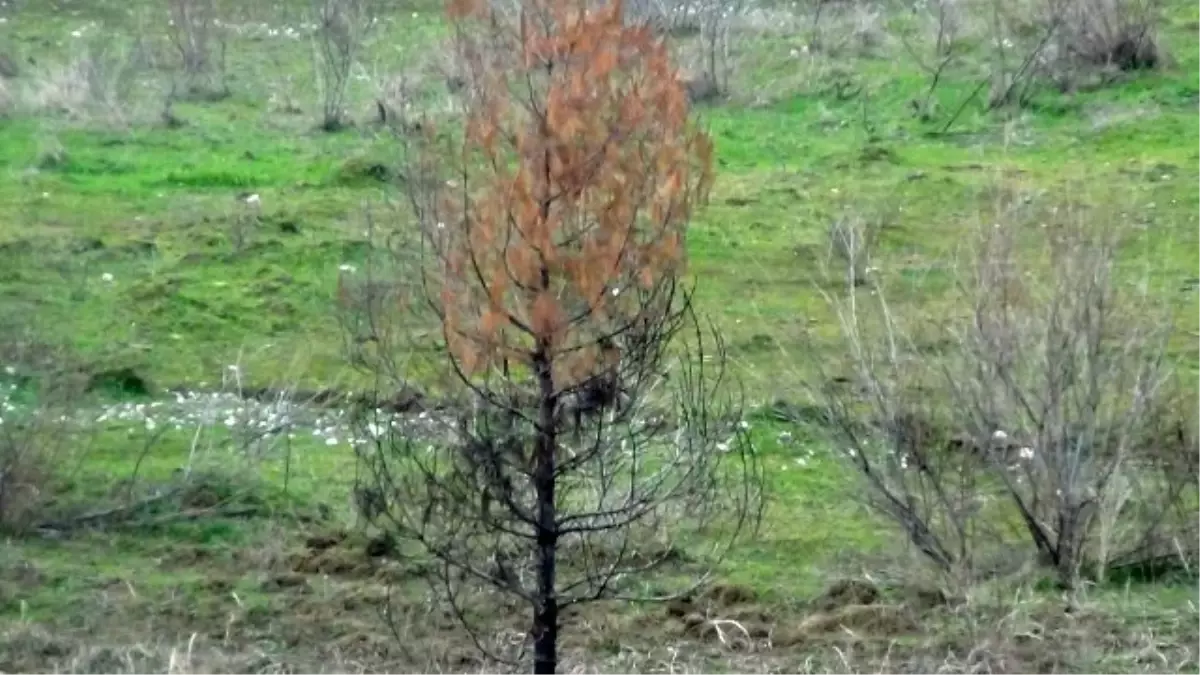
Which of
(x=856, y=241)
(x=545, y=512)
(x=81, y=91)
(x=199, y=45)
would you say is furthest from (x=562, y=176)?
(x=199, y=45)

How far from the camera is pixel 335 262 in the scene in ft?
39.9

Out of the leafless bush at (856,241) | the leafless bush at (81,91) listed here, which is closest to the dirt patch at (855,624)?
the leafless bush at (856,241)

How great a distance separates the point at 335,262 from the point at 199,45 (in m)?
6.68

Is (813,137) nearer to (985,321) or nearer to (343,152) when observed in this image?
(343,152)

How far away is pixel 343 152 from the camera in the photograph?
15164 mm

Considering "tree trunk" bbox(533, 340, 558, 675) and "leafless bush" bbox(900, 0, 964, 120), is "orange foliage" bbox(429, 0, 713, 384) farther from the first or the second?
"leafless bush" bbox(900, 0, 964, 120)

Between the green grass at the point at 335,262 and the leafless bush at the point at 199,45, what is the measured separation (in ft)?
0.81

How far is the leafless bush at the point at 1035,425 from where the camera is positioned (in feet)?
24.8

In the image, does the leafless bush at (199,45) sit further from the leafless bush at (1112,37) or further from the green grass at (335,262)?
the leafless bush at (1112,37)

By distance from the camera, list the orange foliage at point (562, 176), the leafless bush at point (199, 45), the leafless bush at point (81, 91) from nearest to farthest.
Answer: the orange foliage at point (562, 176) < the leafless bush at point (81, 91) < the leafless bush at point (199, 45)

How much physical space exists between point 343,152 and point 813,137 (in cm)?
345

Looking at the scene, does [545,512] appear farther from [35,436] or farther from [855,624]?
[35,436]

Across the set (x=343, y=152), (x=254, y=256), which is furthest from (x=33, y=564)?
(x=343, y=152)

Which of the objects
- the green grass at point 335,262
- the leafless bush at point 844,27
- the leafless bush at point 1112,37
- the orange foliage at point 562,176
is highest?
the orange foliage at point 562,176
